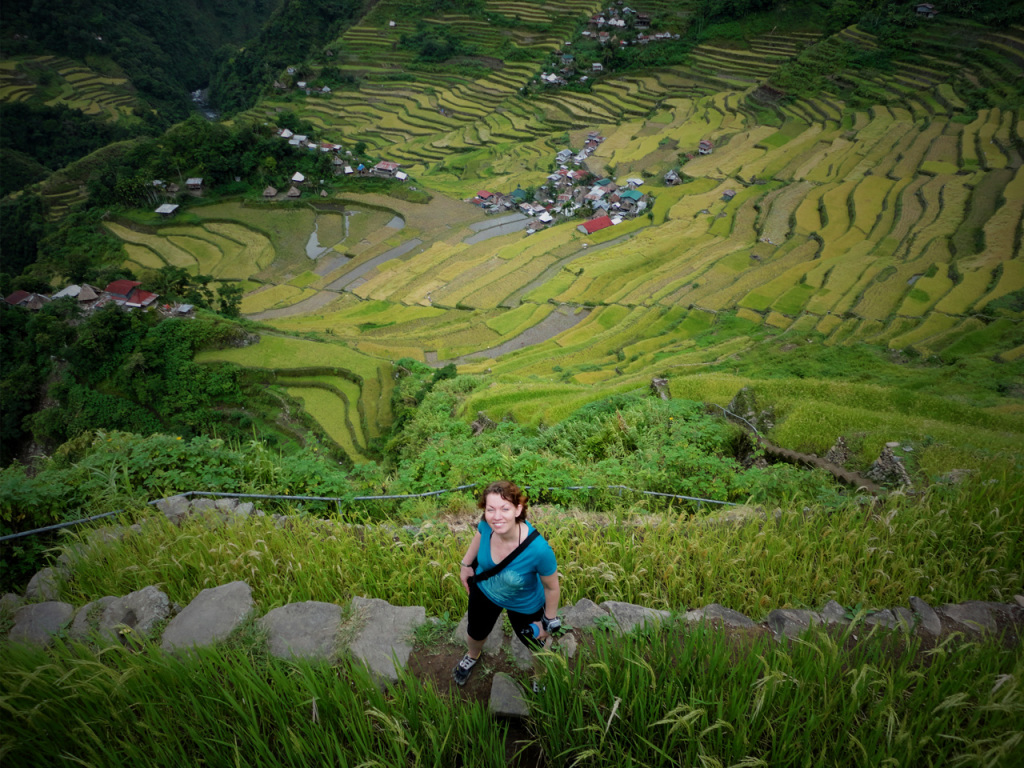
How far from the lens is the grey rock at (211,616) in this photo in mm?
2529

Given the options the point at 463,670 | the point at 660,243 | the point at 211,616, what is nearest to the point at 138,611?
the point at 211,616

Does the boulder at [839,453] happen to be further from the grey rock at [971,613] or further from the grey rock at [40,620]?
the grey rock at [40,620]

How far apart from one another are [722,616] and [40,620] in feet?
11.5

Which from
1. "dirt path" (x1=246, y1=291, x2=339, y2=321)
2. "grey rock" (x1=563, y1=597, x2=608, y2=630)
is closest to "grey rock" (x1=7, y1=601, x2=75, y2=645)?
"grey rock" (x1=563, y1=597, x2=608, y2=630)

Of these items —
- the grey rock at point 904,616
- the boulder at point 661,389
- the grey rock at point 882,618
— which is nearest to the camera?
the grey rock at point 904,616

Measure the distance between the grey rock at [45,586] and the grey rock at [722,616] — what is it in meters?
3.51

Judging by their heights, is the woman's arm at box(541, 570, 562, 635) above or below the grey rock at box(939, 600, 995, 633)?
above

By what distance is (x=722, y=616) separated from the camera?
100 inches

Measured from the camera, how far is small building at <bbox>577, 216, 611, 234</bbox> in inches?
1161

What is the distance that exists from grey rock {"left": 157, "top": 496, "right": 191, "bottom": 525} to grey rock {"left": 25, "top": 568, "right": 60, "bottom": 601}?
65 centimetres

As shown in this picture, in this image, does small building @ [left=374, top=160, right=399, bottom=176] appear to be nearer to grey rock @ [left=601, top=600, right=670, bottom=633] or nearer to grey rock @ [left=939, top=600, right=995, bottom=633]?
grey rock @ [left=601, top=600, right=670, bottom=633]

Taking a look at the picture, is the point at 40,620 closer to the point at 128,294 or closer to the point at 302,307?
the point at 128,294

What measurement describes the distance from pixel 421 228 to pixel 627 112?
70.8ft

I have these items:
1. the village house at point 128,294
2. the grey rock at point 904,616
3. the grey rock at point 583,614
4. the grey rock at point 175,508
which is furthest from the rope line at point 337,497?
the village house at point 128,294
